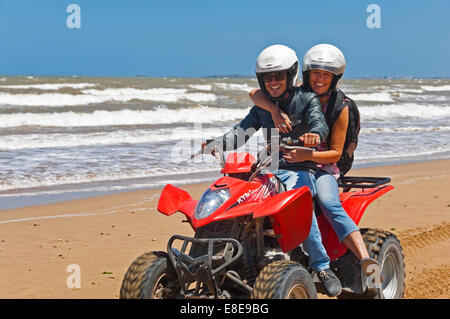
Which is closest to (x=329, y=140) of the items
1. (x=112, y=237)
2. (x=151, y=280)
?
(x=151, y=280)

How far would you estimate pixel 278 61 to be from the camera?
391 cm

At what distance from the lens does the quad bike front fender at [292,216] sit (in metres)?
3.63

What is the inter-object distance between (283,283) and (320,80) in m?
1.54

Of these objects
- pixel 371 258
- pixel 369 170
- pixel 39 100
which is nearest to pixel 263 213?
pixel 371 258

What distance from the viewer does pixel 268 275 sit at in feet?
11.4

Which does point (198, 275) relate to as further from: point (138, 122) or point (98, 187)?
point (138, 122)

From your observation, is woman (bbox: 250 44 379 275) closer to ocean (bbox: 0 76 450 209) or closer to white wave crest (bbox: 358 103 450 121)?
ocean (bbox: 0 76 450 209)

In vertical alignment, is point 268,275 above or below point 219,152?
below

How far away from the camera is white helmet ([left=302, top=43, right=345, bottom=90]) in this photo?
13.7 ft

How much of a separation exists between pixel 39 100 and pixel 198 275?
102ft

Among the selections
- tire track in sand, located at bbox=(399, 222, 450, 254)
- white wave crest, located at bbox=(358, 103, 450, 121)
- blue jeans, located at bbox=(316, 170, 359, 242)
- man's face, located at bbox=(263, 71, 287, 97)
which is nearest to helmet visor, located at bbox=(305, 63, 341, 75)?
man's face, located at bbox=(263, 71, 287, 97)

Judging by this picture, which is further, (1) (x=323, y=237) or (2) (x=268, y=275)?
(1) (x=323, y=237)
